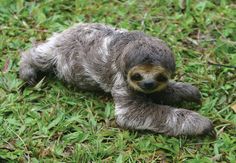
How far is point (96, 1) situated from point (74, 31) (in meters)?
1.48

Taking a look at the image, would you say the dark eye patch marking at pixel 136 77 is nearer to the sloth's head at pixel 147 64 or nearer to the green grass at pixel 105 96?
the sloth's head at pixel 147 64

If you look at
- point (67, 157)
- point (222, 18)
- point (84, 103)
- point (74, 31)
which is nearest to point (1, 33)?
point (74, 31)

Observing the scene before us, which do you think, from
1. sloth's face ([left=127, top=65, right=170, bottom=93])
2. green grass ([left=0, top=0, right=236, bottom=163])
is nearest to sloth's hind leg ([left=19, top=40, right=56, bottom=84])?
green grass ([left=0, top=0, right=236, bottom=163])

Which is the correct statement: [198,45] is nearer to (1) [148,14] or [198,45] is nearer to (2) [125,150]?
(1) [148,14]

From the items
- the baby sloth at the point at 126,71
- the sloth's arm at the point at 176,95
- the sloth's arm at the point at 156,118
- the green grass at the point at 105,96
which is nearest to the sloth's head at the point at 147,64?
the baby sloth at the point at 126,71

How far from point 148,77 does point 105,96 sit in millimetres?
955

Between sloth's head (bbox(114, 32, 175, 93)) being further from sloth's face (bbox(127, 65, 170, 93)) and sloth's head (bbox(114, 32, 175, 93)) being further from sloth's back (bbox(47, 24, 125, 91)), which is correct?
sloth's back (bbox(47, 24, 125, 91))

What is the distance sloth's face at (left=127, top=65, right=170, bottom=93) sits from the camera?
15.1 ft

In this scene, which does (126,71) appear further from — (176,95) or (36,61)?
(36,61)

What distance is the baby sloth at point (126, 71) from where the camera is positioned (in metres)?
4.66

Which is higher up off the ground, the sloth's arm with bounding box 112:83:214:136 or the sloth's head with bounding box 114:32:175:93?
the sloth's head with bounding box 114:32:175:93

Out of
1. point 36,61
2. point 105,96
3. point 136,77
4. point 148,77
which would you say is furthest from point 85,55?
point 148,77

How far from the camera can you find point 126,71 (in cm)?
476

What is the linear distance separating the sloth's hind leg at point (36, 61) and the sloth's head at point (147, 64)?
3.53ft
